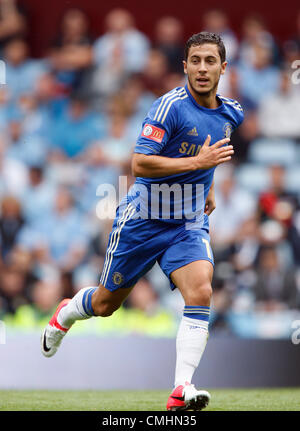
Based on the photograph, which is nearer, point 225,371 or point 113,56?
point 225,371

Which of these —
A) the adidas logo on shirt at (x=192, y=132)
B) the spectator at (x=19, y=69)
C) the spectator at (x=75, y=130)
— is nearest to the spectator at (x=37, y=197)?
the spectator at (x=75, y=130)

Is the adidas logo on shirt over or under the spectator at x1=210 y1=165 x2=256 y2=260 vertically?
under

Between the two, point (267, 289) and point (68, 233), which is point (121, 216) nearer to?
point (267, 289)

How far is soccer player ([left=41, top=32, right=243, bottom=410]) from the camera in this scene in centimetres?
555

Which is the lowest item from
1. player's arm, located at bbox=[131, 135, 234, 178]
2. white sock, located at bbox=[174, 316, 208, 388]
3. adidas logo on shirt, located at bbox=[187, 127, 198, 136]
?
white sock, located at bbox=[174, 316, 208, 388]

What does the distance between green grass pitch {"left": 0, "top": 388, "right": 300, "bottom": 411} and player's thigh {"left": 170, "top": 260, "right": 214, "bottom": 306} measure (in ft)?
2.60

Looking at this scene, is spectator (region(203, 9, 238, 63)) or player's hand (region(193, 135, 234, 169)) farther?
spectator (region(203, 9, 238, 63))

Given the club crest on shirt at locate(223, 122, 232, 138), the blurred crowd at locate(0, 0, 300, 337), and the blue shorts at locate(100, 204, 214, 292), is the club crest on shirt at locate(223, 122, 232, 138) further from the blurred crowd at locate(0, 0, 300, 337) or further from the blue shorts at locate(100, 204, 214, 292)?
the blurred crowd at locate(0, 0, 300, 337)

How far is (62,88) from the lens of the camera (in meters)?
13.0

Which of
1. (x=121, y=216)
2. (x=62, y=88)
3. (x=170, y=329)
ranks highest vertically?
(x=62, y=88)

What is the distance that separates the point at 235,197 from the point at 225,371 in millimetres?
3665

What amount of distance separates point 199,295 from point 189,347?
13.9 inches

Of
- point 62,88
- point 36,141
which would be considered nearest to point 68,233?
point 36,141

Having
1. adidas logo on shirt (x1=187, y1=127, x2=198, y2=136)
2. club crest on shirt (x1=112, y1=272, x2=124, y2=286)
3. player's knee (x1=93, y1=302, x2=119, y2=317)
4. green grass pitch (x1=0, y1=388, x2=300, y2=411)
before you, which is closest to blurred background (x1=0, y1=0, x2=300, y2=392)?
green grass pitch (x1=0, y1=388, x2=300, y2=411)
